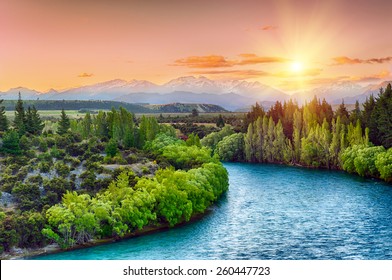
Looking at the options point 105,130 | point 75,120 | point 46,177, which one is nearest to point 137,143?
point 105,130

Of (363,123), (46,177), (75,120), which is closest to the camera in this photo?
(46,177)

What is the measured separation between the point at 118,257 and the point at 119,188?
3178 millimetres

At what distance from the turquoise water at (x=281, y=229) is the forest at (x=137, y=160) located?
2.27 feet

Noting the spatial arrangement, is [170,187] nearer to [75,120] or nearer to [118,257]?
[118,257]

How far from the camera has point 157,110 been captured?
22672 millimetres

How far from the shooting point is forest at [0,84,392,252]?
13386 millimetres

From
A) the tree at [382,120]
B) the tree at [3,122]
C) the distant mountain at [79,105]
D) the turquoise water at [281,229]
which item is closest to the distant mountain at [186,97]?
the distant mountain at [79,105]

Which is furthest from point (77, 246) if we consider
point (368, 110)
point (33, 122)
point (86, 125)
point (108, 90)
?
point (368, 110)

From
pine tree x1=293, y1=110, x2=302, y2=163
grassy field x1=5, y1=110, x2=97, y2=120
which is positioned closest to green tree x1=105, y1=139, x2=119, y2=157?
grassy field x1=5, y1=110, x2=97, y2=120

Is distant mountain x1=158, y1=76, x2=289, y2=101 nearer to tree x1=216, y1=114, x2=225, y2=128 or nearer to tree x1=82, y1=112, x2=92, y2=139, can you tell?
tree x1=82, y1=112, x2=92, y2=139

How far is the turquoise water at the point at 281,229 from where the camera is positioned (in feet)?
40.4

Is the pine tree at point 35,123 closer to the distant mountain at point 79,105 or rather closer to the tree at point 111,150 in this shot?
the distant mountain at point 79,105

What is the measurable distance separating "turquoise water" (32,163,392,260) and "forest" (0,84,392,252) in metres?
0.69

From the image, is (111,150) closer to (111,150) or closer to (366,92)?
(111,150)
